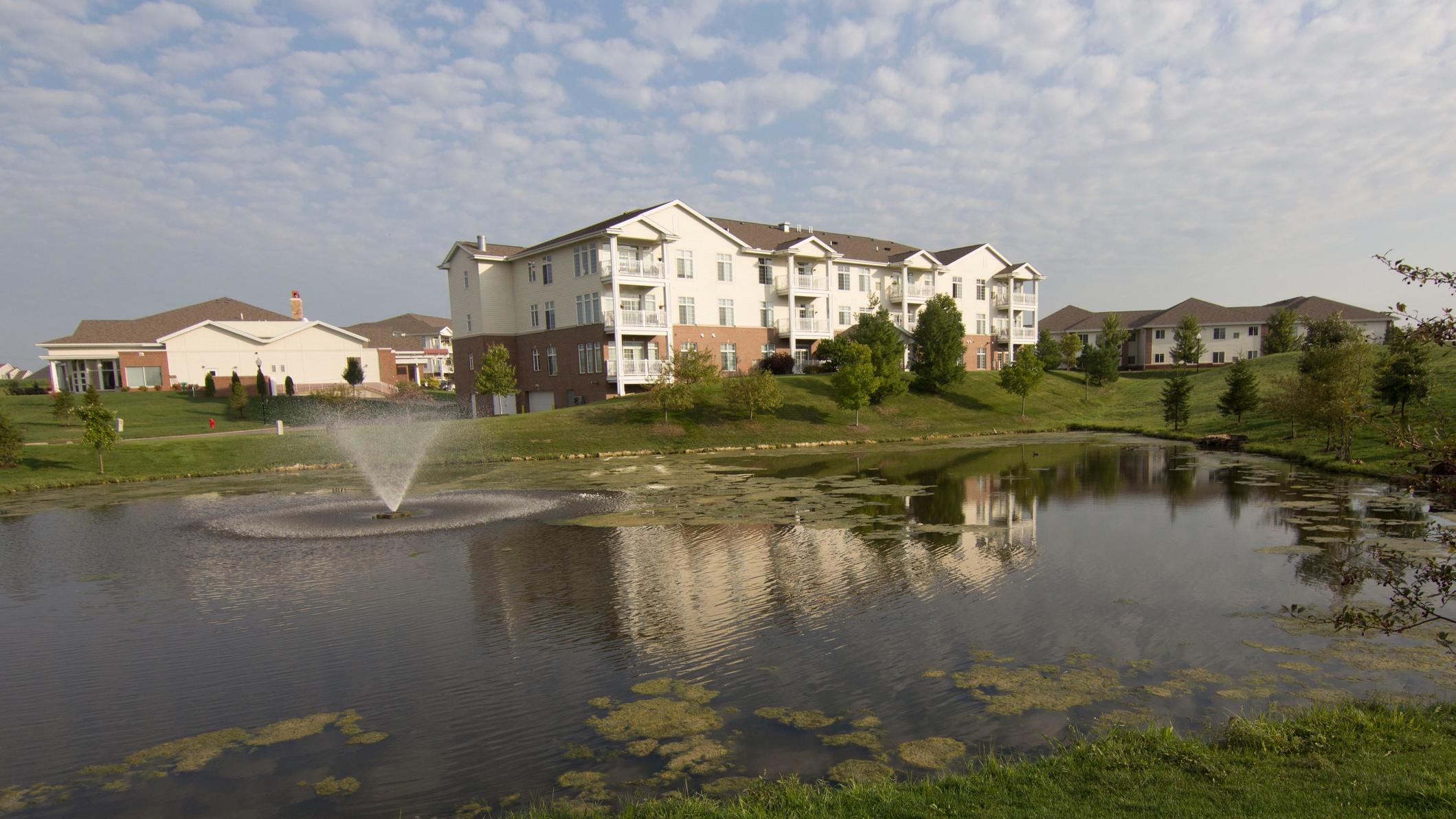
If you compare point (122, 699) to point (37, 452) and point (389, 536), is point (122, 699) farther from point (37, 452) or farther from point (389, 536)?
point (37, 452)

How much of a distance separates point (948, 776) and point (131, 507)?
27.7m

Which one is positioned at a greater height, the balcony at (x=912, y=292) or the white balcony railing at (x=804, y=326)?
the balcony at (x=912, y=292)

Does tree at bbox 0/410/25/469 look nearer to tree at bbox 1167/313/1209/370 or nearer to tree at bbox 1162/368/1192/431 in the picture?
tree at bbox 1162/368/1192/431

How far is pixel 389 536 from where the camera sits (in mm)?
19312

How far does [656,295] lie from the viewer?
5169 cm

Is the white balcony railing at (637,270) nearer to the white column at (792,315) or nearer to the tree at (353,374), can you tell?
the white column at (792,315)

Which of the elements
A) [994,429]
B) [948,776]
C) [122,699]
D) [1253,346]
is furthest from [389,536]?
[1253,346]

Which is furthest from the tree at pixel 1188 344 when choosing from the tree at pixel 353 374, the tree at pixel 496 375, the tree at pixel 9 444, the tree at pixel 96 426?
the tree at pixel 9 444

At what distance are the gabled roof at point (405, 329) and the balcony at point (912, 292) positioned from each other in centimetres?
5973

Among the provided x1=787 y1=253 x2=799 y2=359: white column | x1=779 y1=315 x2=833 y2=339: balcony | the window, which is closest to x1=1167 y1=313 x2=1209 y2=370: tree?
x1=779 y1=315 x2=833 y2=339: balcony

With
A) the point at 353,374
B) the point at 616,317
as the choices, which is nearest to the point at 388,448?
the point at 616,317

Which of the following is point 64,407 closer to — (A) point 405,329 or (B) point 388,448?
(B) point 388,448

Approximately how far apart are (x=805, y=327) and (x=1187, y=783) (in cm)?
5439

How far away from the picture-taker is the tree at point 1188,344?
7719cm
